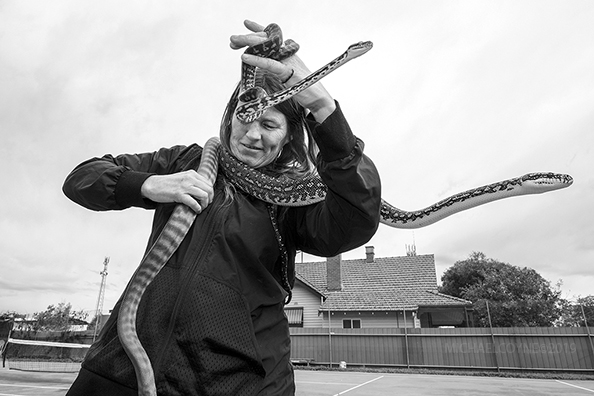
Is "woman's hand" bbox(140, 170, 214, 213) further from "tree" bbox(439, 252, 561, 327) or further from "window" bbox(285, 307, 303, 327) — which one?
"tree" bbox(439, 252, 561, 327)

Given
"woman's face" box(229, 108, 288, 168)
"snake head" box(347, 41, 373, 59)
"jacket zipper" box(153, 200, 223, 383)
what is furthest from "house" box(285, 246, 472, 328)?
"jacket zipper" box(153, 200, 223, 383)

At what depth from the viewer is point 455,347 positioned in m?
20.2

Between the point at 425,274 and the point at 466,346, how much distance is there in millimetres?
8298

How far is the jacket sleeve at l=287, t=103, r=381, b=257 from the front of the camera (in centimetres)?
170

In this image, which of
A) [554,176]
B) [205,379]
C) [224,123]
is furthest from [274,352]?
[554,176]

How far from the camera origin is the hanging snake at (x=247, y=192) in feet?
5.43

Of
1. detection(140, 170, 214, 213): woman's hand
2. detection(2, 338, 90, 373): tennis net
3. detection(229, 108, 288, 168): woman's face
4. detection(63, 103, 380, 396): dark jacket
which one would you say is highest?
detection(229, 108, 288, 168): woman's face

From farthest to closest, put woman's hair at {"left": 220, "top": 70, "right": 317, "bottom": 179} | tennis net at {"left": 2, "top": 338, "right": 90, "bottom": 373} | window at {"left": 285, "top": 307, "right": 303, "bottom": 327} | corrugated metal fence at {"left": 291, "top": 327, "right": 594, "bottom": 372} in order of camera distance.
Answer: window at {"left": 285, "top": 307, "right": 303, "bottom": 327} → tennis net at {"left": 2, "top": 338, "right": 90, "bottom": 373} → corrugated metal fence at {"left": 291, "top": 327, "right": 594, "bottom": 372} → woman's hair at {"left": 220, "top": 70, "right": 317, "bottom": 179}

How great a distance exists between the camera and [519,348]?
19328mm

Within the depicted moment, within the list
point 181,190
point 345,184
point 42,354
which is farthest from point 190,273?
point 42,354

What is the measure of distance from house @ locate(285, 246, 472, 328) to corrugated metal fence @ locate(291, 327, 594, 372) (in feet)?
4.91

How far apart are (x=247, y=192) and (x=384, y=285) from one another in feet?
90.0

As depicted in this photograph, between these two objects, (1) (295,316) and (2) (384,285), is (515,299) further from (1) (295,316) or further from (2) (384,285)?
(1) (295,316)

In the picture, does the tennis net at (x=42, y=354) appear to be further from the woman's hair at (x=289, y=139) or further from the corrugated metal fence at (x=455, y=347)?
the woman's hair at (x=289, y=139)
